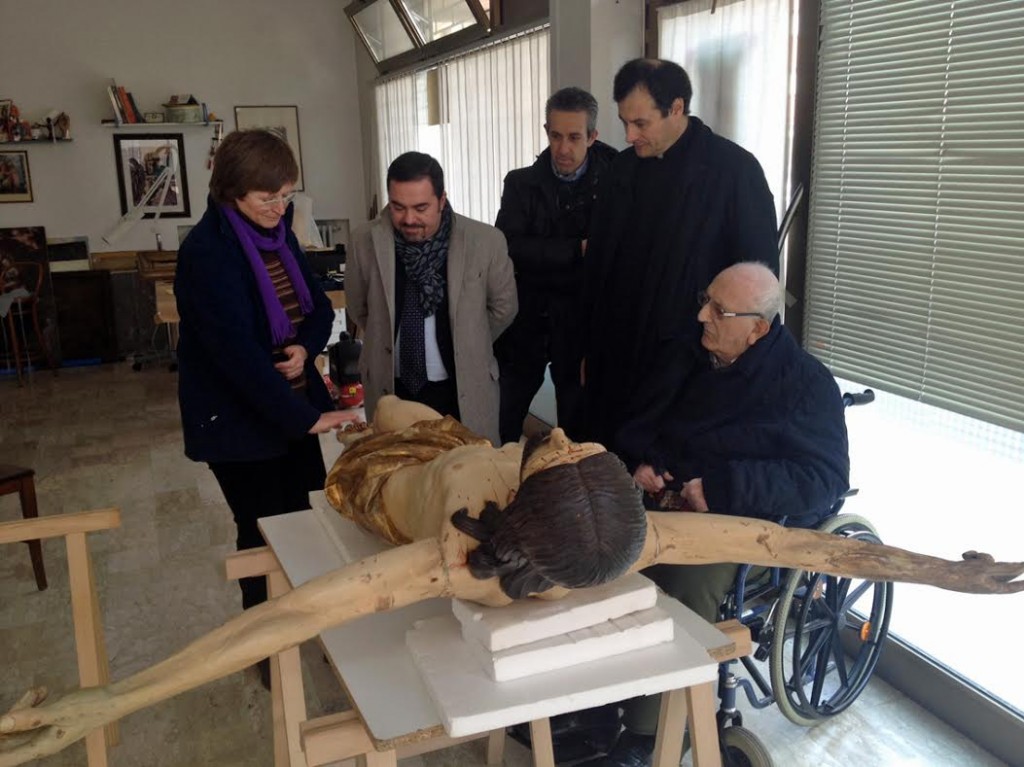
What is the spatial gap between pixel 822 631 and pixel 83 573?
1798 mm

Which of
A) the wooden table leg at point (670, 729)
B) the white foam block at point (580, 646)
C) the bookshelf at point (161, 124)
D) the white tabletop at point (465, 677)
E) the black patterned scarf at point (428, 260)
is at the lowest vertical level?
the wooden table leg at point (670, 729)

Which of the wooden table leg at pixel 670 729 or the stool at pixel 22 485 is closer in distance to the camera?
the wooden table leg at pixel 670 729

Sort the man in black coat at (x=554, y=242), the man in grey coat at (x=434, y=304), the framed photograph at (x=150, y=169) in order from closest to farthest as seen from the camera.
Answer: the man in grey coat at (x=434, y=304) → the man in black coat at (x=554, y=242) → the framed photograph at (x=150, y=169)

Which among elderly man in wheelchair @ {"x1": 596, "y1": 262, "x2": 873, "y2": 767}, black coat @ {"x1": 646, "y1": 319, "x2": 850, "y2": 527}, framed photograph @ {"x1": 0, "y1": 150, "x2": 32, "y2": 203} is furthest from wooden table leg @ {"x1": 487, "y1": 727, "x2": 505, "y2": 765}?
framed photograph @ {"x1": 0, "y1": 150, "x2": 32, "y2": 203}

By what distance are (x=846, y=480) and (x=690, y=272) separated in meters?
0.76

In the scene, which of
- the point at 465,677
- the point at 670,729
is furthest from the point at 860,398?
the point at 465,677

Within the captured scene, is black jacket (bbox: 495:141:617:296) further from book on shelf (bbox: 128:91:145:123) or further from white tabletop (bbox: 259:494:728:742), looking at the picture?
book on shelf (bbox: 128:91:145:123)

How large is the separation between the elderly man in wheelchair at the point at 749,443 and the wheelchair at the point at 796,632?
0.02m

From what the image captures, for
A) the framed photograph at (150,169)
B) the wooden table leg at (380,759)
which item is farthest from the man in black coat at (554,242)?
the framed photograph at (150,169)

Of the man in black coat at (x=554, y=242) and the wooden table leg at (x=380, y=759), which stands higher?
the man in black coat at (x=554, y=242)

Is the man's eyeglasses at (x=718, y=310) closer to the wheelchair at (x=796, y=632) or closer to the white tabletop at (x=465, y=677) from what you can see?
the wheelchair at (x=796, y=632)

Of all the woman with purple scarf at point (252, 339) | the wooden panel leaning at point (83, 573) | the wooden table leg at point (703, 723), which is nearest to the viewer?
the wooden table leg at point (703, 723)

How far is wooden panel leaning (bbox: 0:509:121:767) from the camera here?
1955 millimetres

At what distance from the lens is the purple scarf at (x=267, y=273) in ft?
7.68
